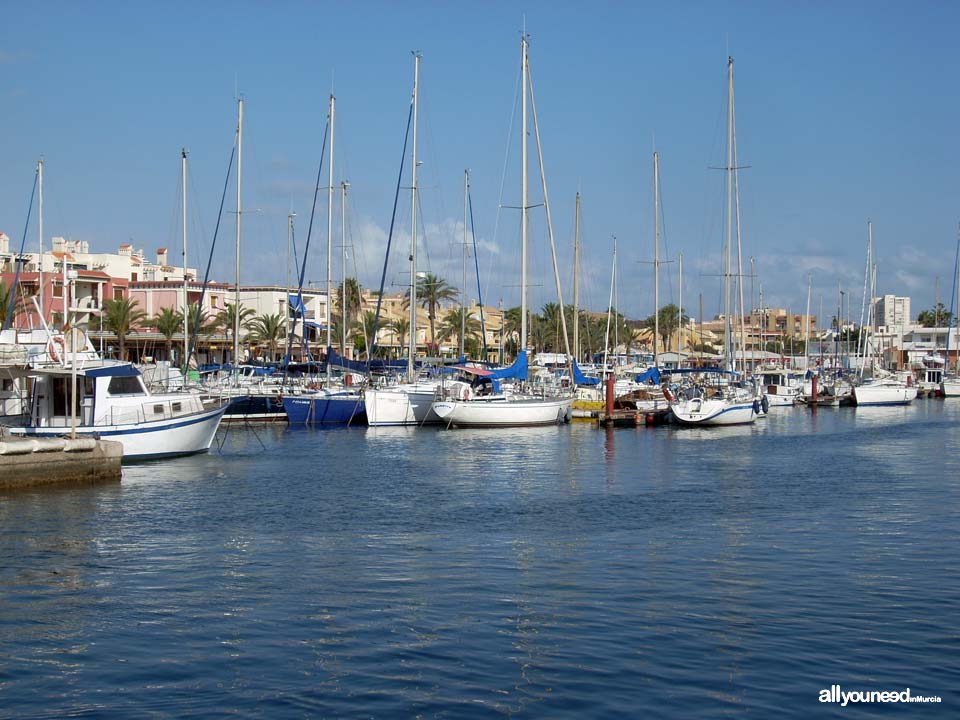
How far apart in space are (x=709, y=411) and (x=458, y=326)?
53.0 m

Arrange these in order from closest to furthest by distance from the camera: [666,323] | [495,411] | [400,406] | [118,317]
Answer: [495,411], [400,406], [118,317], [666,323]

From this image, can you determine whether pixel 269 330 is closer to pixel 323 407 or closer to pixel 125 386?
pixel 323 407

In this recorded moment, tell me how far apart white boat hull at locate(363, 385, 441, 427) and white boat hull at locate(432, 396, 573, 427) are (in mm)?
1517

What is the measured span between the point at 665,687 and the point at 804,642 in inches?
114

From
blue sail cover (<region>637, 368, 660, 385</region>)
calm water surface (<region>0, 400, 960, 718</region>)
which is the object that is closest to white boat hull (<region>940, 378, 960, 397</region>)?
blue sail cover (<region>637, 368, 660, 385</region>)

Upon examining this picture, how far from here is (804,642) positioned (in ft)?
49.5

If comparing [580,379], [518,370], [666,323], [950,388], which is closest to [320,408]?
[518,370]

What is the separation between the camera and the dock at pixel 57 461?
2841 cm

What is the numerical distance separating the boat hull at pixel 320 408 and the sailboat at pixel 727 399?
16.4 m

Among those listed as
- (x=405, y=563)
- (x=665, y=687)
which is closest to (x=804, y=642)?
(x=665, y=687)

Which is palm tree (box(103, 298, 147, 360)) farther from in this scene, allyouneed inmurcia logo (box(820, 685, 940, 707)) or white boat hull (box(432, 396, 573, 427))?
allyouneed inmurcia logo (box(820, 685, 940, 707))

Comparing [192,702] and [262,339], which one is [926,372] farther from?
[192,702]

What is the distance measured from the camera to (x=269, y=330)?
86688mm

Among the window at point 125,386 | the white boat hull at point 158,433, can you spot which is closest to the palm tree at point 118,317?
the white boat hull at point 158,433
